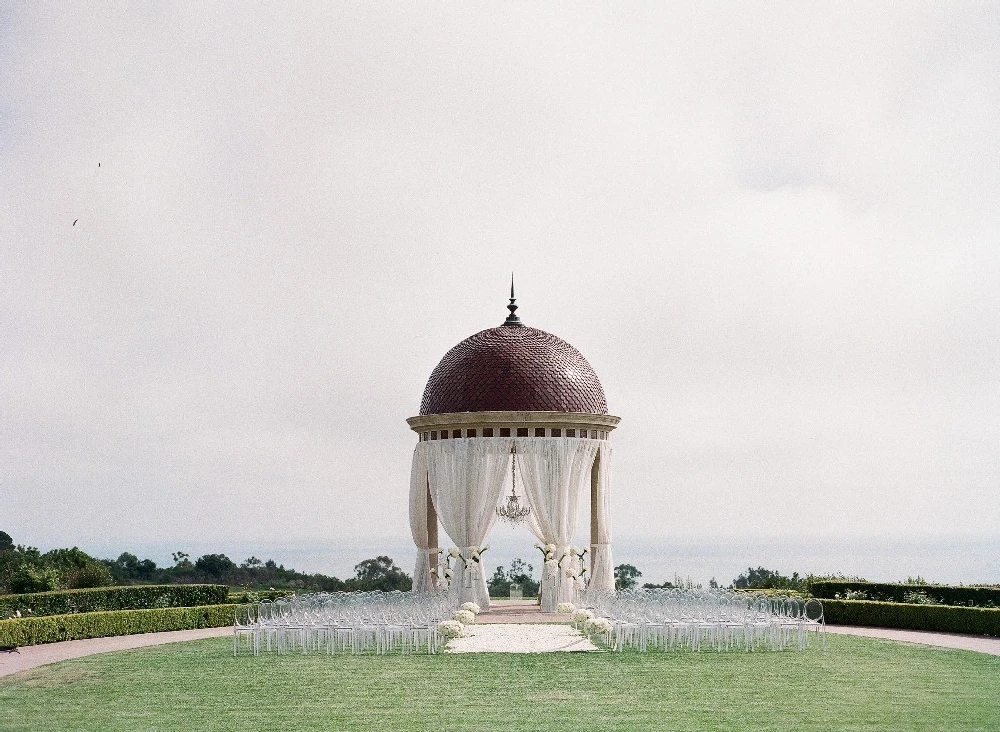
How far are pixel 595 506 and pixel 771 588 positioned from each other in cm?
634

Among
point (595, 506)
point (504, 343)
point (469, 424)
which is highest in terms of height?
point (504, 343)

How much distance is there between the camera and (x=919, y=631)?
2662cm

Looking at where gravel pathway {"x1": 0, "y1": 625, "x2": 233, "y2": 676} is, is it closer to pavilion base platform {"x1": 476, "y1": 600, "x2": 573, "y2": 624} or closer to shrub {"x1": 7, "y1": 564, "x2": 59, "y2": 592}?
shrub {"x1": 7, "y1": 564, "x2": 59, "y2": 592}

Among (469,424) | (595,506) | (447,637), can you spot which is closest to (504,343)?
(469,424)

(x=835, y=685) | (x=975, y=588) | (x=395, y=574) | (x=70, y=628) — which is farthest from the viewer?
(x=395, y=574)

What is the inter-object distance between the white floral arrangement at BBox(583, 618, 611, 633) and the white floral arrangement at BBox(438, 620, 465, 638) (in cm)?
256

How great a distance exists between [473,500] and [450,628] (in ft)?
21.6

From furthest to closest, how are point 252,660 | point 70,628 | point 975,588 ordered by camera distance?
point 975,588, point 70,628, point 252,660

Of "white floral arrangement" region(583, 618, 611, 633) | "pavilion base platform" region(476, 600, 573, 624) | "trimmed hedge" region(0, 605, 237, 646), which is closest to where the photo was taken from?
"white floral arrangement" region(583, 618, 611, 633)

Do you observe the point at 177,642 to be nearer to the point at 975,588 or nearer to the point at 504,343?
the point at 504,343

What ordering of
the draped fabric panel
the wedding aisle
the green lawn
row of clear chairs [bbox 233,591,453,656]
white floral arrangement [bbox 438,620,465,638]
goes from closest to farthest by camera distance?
the green lawn
the wedding aisle
row of clear chairs [bbox 233,591,453,656]
white floral arrangement [bbox 438,620,465,638]
the draped fabric panel

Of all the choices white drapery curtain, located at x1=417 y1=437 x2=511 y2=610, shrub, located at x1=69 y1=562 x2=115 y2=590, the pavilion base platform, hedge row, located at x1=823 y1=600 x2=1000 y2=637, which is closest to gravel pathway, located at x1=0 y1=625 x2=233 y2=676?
shrub, located at x1=69 y1=562 x2=115 y2=590

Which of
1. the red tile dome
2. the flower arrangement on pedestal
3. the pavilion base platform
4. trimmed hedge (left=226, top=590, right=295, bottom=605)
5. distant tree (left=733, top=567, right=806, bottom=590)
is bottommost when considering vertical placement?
the flower arrangement on pedestal

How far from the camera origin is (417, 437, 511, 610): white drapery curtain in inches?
1133
